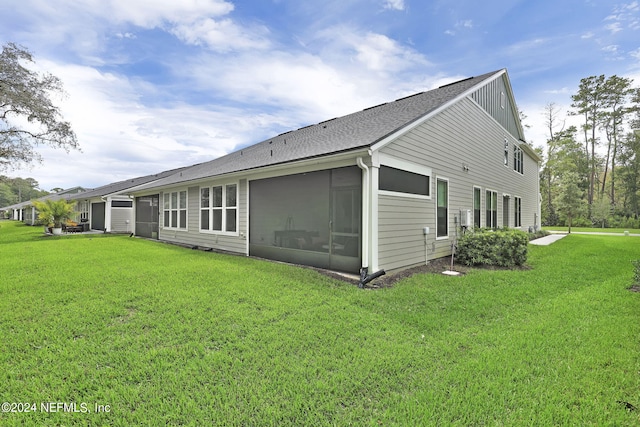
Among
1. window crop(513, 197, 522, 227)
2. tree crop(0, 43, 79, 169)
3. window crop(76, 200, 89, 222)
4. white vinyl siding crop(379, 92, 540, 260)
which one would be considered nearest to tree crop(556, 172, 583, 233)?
window crop(513, 197, 522, 227)

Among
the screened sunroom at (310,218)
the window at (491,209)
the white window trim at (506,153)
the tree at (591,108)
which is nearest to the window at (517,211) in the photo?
the white window trim at (506,153)

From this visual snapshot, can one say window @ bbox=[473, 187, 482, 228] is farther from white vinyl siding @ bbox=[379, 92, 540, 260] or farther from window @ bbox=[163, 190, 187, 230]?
window @ bbox=[163, 190, 187, 230]

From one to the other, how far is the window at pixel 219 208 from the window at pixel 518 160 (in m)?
13.2

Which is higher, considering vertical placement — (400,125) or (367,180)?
(400,125)

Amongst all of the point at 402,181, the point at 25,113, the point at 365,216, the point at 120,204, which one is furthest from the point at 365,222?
the point at 25,113

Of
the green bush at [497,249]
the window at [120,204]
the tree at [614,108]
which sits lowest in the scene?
the green bush at [497,249]

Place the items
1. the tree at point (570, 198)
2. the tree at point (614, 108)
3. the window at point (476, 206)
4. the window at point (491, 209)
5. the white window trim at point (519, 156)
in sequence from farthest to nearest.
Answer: the tree at point (614, 108), the tree at point (570, 198), the white window trim at point (519, 156), the window at point (491, 209), the window at point (476, 206)

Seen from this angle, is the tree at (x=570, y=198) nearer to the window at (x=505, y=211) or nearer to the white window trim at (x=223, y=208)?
the window at (x=505, y=211)

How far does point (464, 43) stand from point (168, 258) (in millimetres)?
12919

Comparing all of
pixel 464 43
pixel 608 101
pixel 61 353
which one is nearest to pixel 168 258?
pixel 61 353

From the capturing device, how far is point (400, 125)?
634 cm

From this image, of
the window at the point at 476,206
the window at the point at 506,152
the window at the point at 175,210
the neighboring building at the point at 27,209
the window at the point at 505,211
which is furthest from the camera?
the neighboring building at the point at 27,209

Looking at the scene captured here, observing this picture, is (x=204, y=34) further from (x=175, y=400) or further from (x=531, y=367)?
(x=531, y=367)

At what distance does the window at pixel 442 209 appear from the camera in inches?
315
